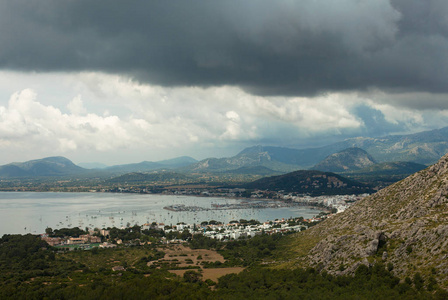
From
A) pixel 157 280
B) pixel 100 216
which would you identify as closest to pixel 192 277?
pixel 157 280

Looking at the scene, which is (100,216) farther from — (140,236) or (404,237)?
(404,237)

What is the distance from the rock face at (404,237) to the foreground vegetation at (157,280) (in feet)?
6.77

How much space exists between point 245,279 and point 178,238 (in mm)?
48863

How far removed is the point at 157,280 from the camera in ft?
162

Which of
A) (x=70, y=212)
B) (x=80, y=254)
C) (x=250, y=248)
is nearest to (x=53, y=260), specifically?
(x=80, y=254)

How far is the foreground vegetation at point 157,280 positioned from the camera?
3909cm

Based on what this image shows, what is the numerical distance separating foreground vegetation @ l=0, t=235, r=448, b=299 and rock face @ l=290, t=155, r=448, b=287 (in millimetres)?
2063

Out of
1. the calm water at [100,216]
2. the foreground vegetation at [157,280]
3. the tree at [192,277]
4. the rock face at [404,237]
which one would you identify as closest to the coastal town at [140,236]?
the foreground vegetation at [157,280]

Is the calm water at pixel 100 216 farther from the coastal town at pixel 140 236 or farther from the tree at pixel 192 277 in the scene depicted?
the tree at pixel 192 277

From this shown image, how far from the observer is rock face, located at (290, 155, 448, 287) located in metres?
40.5

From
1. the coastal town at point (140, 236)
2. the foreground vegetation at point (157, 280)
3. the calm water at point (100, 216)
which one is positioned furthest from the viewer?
the calm water at point (100, 216)

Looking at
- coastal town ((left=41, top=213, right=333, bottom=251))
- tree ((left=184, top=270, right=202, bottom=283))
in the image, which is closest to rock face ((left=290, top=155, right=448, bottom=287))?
tree ((left=184, top=270, right=202, bottom=283))

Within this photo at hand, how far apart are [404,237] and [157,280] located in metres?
31.0

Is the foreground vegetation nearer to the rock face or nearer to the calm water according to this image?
the rock face
